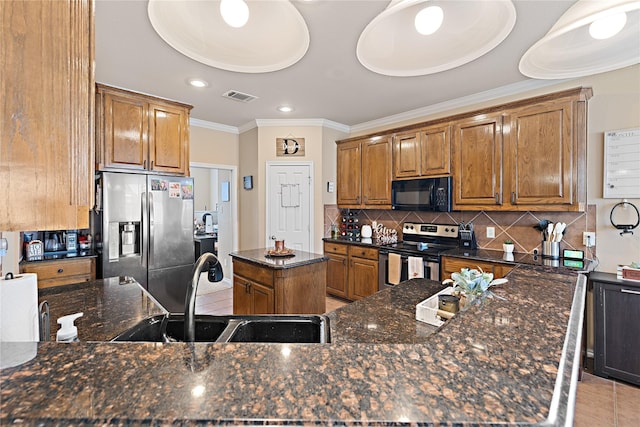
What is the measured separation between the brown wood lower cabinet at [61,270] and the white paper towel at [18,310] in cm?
251

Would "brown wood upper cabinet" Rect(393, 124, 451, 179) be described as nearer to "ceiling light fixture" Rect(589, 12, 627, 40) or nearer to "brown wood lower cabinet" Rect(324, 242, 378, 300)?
"brown wood lower cabinet" Rect(324, 242, 378, 300)

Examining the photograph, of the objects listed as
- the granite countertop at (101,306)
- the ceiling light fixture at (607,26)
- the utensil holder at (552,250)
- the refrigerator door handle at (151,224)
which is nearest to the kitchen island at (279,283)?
the refrigerator door handle at (151,224)

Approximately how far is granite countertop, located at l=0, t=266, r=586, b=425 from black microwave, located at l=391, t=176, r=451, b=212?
9.45ft

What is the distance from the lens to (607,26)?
62.2 inches

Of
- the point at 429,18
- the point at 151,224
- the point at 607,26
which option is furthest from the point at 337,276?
the point at 607,26

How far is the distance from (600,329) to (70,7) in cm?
341

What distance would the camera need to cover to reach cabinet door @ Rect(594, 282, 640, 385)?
7.24 ft

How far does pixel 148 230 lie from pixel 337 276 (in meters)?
2.43

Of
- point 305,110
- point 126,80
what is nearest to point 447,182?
point 305,110

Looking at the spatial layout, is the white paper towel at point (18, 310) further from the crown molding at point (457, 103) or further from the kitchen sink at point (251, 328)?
the crown molding at point (457, 103)

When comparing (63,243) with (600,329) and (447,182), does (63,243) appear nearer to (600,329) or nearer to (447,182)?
(447,182)

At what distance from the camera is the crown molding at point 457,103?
304 centimetres

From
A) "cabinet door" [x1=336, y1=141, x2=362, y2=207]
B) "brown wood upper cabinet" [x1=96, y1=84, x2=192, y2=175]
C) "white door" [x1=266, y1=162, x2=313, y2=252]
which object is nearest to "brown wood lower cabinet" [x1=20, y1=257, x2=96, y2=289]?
"brown wood upper cabinet" [x1=96, y1=84, x2=192, y2=175]

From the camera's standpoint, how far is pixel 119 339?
1.18 metres
